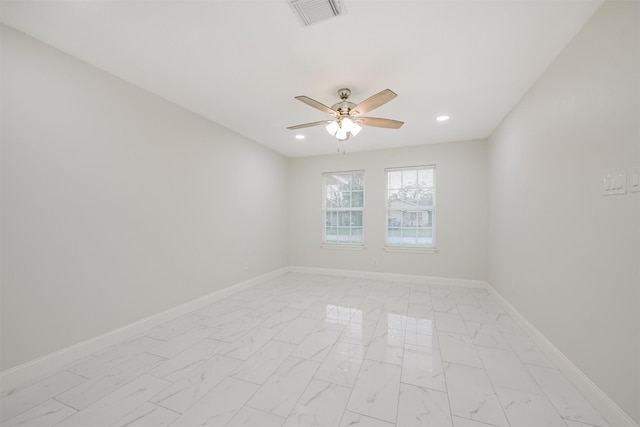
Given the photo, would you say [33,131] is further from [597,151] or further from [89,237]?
[597,151]

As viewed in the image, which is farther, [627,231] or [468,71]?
[468,71]

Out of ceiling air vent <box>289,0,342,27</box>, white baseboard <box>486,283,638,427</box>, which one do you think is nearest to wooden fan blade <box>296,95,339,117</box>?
ceiling air vent <box>289,0,342,27</box>

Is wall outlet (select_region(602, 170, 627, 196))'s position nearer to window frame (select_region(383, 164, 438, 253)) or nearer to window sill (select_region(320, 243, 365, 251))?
window frame (select_region(383, 164, 438, 253))

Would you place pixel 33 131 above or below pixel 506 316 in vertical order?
above

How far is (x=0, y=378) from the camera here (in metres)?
1.71

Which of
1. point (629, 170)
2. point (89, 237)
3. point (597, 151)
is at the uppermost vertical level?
point (597, 151)

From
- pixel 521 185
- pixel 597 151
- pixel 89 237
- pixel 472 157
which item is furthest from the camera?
pixel 472 157

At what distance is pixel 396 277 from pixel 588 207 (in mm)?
3280

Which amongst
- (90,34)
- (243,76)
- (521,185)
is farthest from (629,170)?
(90,34)

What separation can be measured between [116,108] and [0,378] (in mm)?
2304

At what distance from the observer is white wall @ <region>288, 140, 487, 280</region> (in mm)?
4305

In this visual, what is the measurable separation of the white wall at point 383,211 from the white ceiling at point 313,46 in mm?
1469

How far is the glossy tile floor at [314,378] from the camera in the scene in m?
Answer: 1.52

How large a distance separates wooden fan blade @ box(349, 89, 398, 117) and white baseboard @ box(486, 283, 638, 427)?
2493mm
